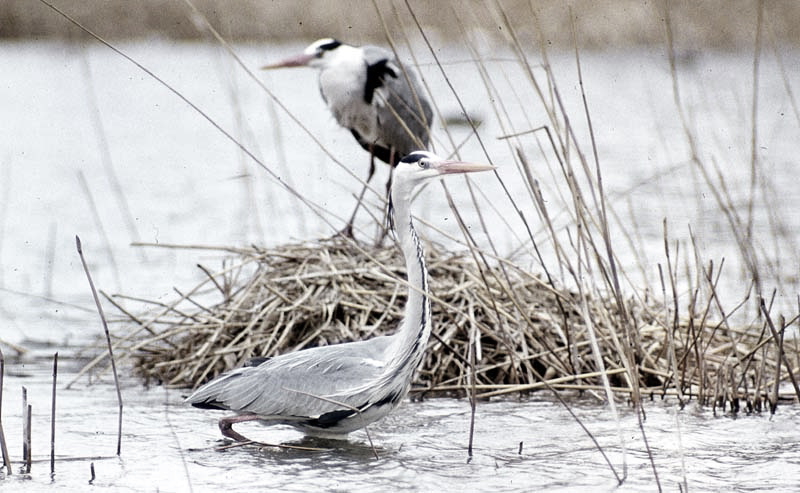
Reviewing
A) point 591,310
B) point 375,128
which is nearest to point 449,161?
point 591,310

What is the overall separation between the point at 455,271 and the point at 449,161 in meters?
1.51

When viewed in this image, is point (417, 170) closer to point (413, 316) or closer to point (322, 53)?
point (413, 316)

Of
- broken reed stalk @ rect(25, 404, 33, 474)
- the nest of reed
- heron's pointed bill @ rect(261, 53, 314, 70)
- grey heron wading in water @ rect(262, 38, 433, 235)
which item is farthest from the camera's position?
grey heron wading in water @ rect(262, 38, 433, 235)

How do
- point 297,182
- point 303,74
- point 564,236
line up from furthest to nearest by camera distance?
point 303,74 < point 297,182 < point 564,236

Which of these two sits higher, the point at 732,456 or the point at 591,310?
the point at 591,310

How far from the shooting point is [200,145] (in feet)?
51.1

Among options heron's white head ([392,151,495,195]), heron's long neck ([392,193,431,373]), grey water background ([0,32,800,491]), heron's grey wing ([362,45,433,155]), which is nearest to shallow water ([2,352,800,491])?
grey water background ([0,32,800,491])

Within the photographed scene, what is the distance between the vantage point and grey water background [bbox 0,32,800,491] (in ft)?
13.2

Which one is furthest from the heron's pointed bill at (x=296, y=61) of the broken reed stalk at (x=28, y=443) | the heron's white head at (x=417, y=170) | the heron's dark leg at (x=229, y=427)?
the broken reed stalk at (x=28, y=443)

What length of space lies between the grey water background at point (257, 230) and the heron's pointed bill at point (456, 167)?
0.36 metres

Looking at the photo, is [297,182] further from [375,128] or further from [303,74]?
[303,74]

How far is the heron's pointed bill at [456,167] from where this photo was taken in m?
4.07

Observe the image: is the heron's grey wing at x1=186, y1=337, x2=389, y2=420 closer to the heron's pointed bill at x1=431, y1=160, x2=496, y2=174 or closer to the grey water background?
the grey water background

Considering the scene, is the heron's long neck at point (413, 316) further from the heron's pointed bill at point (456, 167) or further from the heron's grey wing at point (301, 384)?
the heron's pointed bill at point (456, 167)
